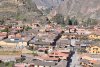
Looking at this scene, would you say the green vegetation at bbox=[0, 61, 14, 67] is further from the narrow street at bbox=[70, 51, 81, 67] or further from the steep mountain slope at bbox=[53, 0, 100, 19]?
the steep mountain slope at bbox=[53, 0, 100, 19]

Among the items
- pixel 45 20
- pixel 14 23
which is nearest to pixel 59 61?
pixel 14 23

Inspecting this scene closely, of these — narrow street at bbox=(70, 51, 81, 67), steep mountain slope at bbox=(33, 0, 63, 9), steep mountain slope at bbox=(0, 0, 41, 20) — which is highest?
steep mountain slope at bbox=(33, 0, 63, 9)

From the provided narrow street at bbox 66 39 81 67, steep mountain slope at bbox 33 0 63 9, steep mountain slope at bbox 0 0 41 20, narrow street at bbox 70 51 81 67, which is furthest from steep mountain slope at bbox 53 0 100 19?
narrow street at bbox 70 51 81 67

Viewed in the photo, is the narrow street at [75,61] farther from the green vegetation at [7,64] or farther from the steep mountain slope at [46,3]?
the steep mountain slope at [46,3]

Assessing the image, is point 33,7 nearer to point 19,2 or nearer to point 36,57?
point 19,2

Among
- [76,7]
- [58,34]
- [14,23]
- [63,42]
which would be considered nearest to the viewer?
[63,42]

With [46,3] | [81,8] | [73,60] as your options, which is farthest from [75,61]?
[46,3]

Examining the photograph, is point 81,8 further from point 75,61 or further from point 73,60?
point 75,61

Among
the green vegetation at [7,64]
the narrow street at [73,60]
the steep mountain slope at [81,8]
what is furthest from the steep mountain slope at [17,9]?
the green vegetation at [7,64]
